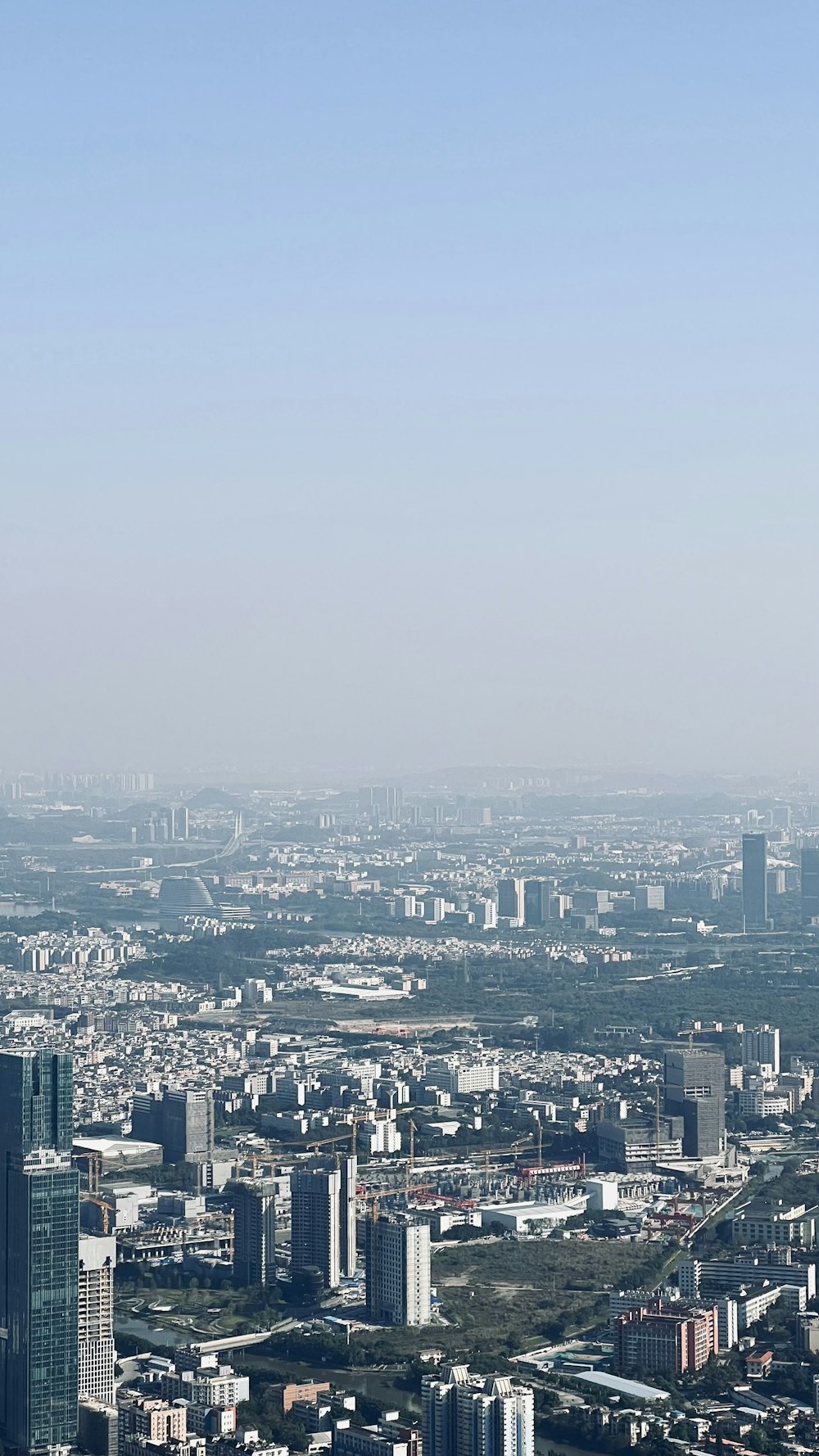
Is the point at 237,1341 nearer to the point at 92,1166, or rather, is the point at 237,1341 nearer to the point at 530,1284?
the point at 530,1284

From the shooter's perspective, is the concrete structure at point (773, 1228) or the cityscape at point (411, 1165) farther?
the concrete structure at point (773, 1228)

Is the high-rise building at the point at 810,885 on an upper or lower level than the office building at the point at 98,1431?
upper

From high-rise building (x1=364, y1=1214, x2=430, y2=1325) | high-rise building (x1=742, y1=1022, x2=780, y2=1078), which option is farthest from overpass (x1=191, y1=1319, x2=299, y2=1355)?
high-rise building (x1=742, y1=1022, x2=780, y2=1078)

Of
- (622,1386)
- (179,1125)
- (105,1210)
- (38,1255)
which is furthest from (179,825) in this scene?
(38,1255)

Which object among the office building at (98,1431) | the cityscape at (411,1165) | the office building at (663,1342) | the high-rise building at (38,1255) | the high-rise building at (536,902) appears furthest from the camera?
the high-rise building at (536,902)

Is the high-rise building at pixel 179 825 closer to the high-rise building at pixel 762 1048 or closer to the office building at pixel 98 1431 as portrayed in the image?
the high-rise building at pixel 762 1048

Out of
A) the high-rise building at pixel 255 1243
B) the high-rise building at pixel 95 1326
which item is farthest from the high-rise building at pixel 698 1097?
the high-rise building at pixel 95 1326

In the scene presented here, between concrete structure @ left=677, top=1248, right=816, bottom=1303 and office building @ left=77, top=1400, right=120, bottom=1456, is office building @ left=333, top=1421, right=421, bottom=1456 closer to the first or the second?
office building @ left=77, top=1400, right=120, bottom=1456
